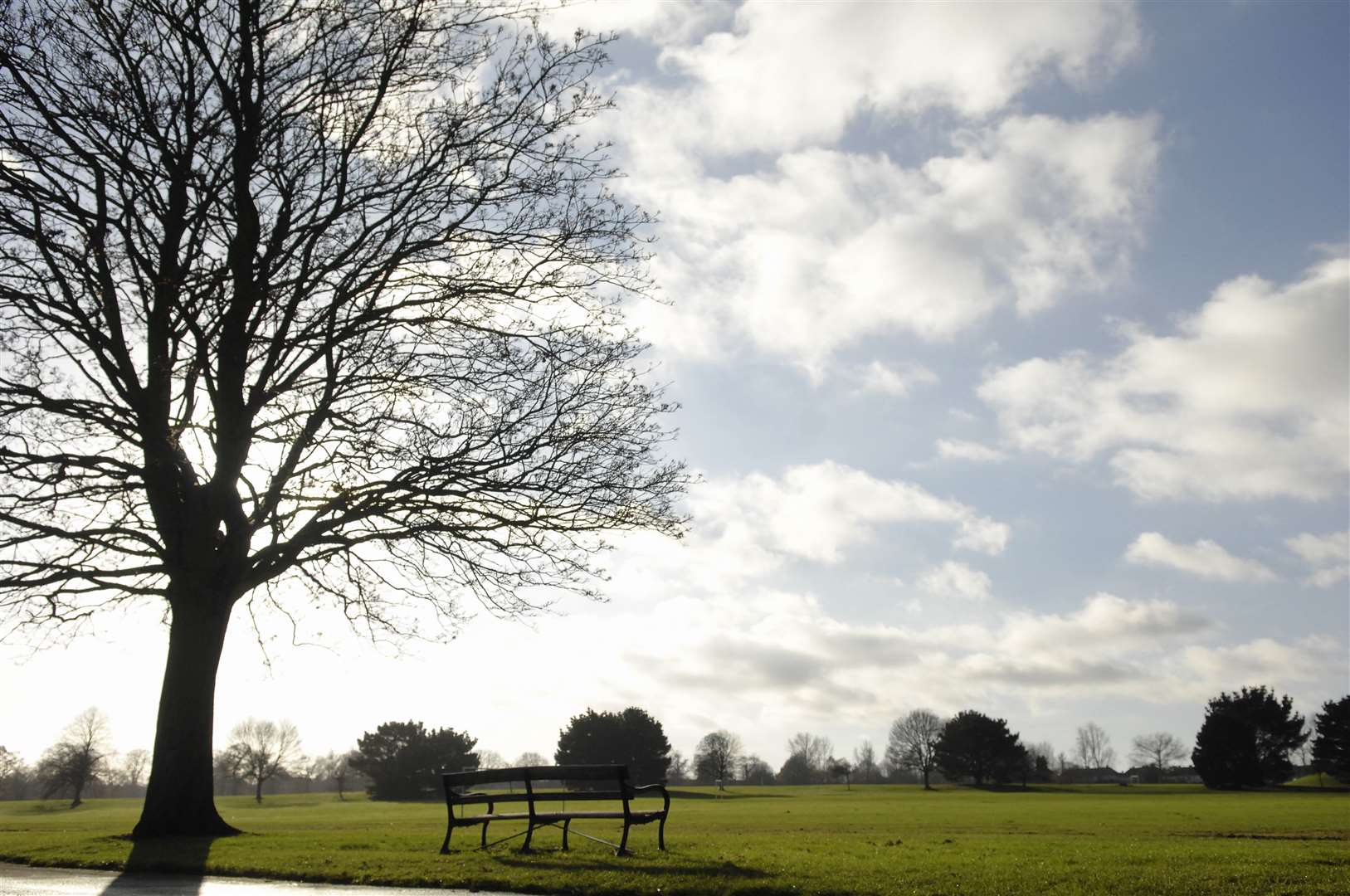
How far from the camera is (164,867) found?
38.4 feet

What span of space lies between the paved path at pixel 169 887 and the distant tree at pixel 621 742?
8203 centimetres

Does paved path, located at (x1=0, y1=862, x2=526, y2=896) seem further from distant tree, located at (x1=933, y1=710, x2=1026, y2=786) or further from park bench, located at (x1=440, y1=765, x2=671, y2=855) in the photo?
distant tree, located at (x1=933, y1=710, x2=1026, y2=786)

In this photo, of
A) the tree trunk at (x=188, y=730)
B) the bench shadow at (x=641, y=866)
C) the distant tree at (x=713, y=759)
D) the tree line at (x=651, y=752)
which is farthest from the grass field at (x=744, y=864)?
the distant tree at (x=713, y=759)

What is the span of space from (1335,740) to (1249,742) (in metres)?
7.40

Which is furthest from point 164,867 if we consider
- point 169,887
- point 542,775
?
point 542,775

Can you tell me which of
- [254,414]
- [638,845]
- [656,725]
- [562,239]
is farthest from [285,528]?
[656,725]

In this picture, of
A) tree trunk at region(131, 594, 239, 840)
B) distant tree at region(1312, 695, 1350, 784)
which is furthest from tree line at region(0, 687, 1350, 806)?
tree trunk at region(131, 594, 239, 840)

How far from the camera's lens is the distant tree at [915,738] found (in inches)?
4788

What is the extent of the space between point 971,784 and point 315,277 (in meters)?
104

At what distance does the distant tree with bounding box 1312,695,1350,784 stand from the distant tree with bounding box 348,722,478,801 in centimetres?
7704

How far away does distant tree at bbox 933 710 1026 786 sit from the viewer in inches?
4112

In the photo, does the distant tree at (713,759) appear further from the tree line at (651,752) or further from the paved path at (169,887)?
the paved path at (169,887)

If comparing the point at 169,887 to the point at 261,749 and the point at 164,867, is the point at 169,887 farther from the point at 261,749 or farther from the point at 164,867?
the point at 261,749

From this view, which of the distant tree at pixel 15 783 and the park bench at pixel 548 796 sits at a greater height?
the park bench at pixel 548 796
